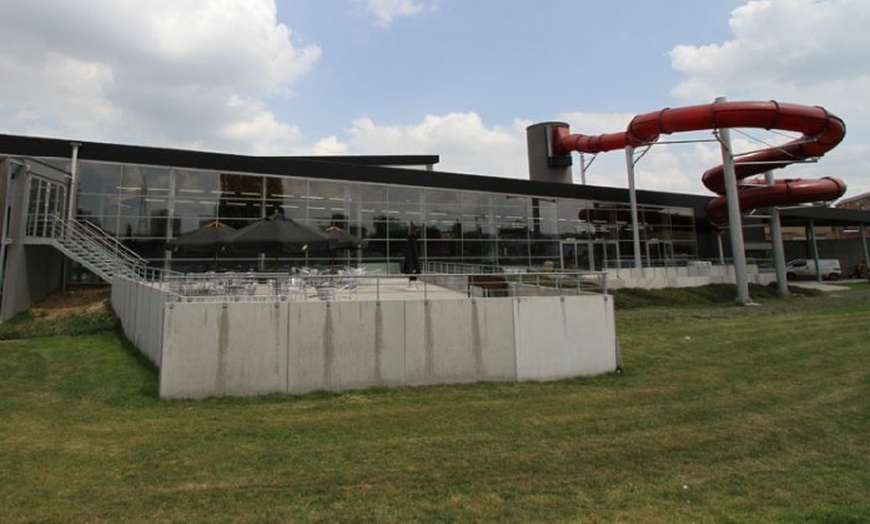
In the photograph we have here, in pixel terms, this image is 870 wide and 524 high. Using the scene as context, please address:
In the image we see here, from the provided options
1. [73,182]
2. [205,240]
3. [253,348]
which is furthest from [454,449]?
[73,182]

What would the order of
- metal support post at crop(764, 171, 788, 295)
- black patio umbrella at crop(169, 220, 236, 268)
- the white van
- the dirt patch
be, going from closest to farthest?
black patio umbrella at crop(169, 220, 236, 268) < the dirt patch < metal support post at crop(764, 171, 788, 295) < the white van

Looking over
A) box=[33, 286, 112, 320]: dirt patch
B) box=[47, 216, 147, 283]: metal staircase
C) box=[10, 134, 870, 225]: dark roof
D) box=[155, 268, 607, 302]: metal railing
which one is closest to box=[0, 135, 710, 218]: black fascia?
box=[10, 134, 870, 225]: dark roof

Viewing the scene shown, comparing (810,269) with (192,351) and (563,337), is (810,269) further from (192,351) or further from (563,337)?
(192,351)

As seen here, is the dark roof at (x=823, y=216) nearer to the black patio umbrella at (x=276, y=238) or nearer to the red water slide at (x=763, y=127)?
the red water slide at (x=763, y=127)

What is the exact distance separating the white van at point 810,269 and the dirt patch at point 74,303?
47.5m

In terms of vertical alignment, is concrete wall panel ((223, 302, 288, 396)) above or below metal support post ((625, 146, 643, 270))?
below

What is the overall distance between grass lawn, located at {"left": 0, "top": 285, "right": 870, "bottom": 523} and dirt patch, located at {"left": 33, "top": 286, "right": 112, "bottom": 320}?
6.00 metres

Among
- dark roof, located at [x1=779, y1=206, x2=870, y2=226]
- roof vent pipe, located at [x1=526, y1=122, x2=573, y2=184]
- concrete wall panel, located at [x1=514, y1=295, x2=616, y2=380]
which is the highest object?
roof vent pipe, located at [x1=526, y1=122, x2=573, y2=184]

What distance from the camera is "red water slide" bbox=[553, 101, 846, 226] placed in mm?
24781

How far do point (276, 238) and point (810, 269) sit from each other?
153ft

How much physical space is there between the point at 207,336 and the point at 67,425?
88.3 inches

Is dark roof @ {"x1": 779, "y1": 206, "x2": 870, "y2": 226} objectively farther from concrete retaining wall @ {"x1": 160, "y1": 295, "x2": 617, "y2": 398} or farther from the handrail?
the handrail

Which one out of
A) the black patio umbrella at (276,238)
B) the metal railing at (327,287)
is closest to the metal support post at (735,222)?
the metal railing at (327,287)

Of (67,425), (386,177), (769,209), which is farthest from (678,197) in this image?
(67,425)
